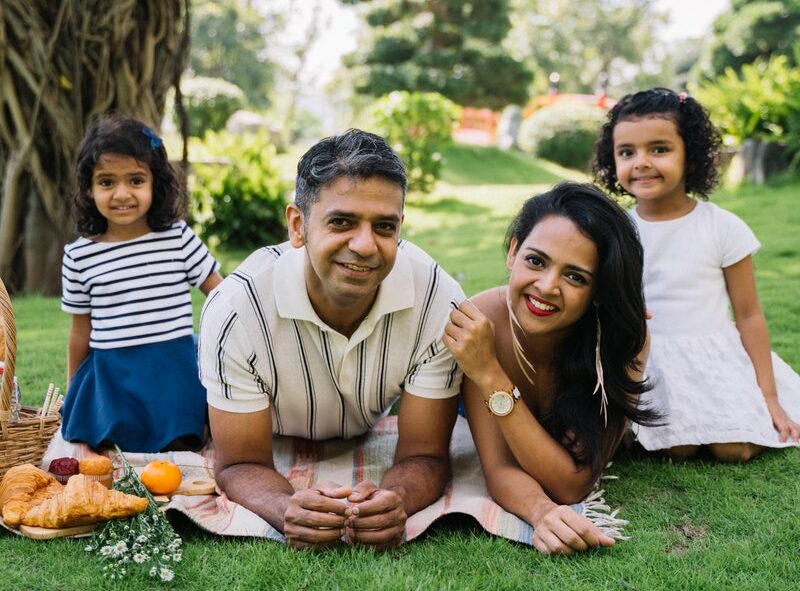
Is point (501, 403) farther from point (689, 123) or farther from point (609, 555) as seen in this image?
point (689, 123)

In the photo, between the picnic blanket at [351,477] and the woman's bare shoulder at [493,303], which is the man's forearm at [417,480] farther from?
the woman's bare shoulder at [493,303]

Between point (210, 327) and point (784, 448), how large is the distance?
96.0 inches

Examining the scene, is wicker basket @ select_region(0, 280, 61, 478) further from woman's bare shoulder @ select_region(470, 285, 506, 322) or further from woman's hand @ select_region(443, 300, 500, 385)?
woman's bare shoulder @ select_region(470, 285, 506, 322)

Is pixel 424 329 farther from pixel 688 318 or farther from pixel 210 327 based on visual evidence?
pixel 688 318

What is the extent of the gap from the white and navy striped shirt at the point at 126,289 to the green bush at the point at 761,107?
8.99m

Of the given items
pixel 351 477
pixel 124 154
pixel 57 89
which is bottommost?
pixel 351 477

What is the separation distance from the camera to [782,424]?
3521mm

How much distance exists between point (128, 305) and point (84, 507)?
1.30m

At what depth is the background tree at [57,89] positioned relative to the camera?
575 cm

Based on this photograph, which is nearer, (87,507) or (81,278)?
(87,507)

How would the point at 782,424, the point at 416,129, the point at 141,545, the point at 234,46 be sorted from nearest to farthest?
the point at 141,545, the point at 782,424, the point at 416,129, the point at 234,46

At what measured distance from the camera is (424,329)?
2.98 m

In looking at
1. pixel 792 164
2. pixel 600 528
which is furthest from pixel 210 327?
pixel 792 164

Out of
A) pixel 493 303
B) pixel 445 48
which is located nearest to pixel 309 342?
pixel 493 303
